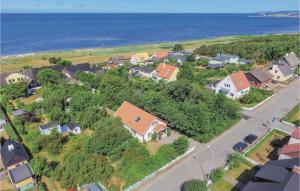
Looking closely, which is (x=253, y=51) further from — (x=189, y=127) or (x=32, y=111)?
(x=32, y=111)

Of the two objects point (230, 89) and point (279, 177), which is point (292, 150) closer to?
point (279, 177)

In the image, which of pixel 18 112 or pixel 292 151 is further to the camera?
pixel 18 112

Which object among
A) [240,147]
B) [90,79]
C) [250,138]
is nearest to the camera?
[240,147]

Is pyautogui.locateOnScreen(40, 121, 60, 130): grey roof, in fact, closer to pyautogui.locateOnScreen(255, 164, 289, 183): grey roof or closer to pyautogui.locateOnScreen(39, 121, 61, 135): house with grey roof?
pyautogui.locateOnScreen(39, 121, 61, 135): house with grey roof

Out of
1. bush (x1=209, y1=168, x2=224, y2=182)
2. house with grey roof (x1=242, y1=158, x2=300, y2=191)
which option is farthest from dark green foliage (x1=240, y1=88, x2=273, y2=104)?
bush (x1=209, y1=168, x2=224, y2=182)

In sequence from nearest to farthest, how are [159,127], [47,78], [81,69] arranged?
[159,127], [47,78], [81,69]

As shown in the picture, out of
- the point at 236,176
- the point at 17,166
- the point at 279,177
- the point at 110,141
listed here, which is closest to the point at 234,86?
the point at 236,176

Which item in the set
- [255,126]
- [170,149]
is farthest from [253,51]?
[170,149]
